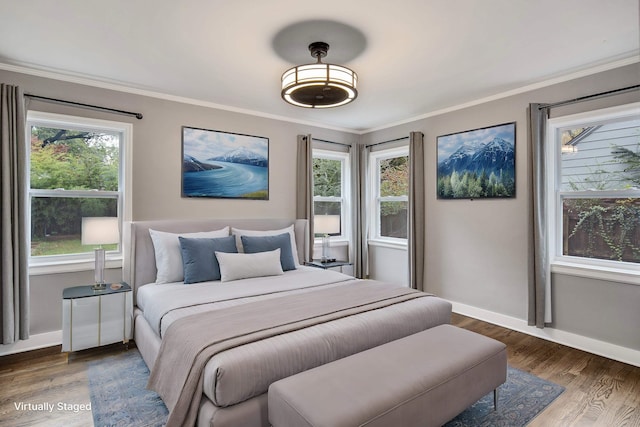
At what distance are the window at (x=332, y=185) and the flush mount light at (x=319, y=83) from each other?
2.28 metres

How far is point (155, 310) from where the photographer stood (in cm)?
262

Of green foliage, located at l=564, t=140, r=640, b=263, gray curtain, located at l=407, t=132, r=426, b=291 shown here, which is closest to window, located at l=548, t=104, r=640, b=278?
green foliage, located at l=564, t=140, r=640, b=263

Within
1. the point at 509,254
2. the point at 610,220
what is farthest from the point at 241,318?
the point at 610,220

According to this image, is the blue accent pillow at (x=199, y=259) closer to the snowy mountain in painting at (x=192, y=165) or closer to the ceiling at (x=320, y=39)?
the snowy mountain in painting at (x=192, y=165)

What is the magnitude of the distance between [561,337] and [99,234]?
439 centimetres

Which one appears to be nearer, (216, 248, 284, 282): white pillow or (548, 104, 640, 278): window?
(548, 104, 640, 278): window

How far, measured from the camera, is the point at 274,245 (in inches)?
147

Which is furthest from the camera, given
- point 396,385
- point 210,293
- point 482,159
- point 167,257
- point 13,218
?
point 482,159

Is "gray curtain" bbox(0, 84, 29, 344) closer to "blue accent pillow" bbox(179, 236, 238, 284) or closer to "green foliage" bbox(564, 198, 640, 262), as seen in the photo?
"blue accent pillow" bbox(179, 236, 238, 284)

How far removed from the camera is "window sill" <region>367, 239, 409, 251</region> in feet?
16.3

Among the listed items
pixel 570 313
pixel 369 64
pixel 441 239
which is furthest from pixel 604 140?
pixel 369 64

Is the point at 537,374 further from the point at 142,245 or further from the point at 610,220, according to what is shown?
the point at 142,245

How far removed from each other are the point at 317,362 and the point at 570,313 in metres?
2.73

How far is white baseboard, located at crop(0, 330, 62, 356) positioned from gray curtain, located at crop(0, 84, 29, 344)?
143 mm
